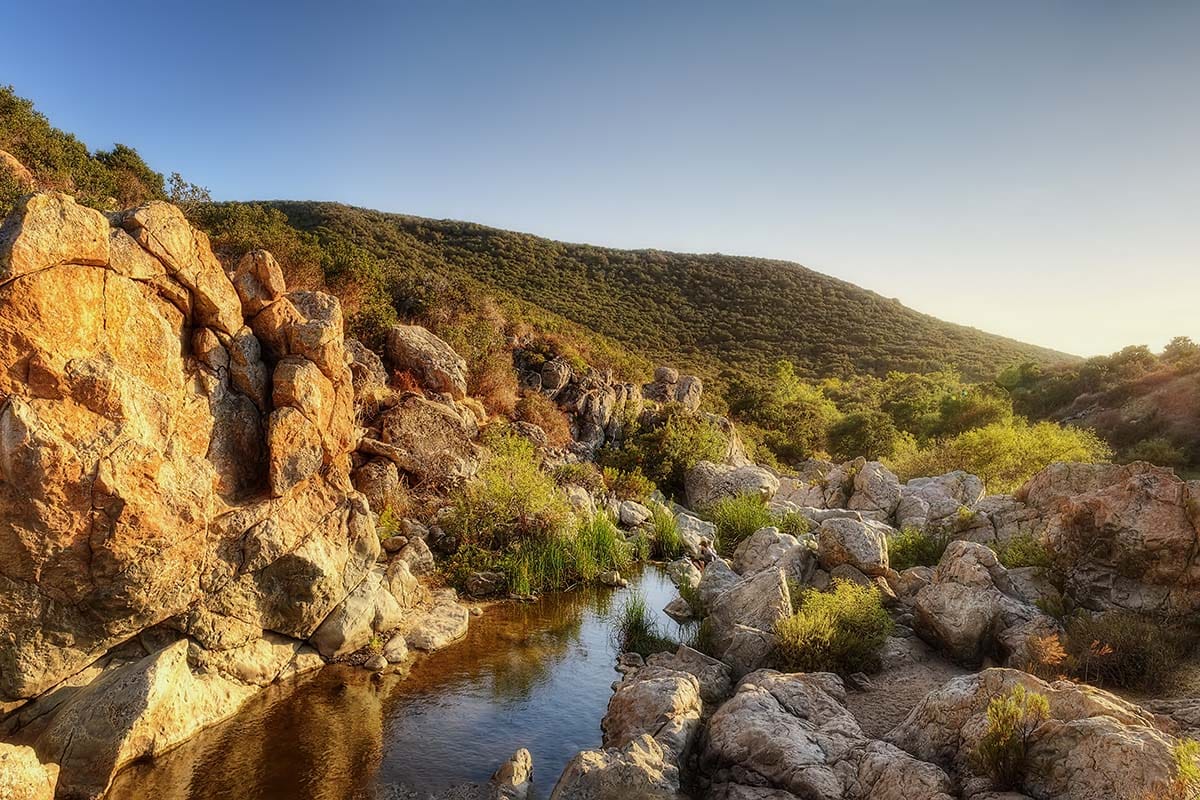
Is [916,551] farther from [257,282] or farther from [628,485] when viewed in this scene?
[257,282]

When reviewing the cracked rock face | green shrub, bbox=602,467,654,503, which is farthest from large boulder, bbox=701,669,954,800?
green shrub, bbox=602,467,654,503

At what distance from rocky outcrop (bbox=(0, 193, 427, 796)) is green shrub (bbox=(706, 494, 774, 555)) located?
14.2 meters

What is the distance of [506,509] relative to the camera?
22.7m

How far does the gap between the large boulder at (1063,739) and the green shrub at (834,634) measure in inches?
131

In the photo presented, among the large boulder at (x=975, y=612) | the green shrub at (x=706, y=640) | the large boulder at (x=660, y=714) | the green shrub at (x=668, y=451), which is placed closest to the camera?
the large boulder at (x=660, y=714)

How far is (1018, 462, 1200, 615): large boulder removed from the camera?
1327 cm

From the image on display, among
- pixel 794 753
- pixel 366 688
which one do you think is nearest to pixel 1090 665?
pixel 794 753

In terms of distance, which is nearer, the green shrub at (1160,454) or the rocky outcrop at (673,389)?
the green shrub at (1160,454)

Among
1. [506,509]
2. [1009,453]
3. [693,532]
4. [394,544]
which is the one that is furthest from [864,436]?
[394,544]

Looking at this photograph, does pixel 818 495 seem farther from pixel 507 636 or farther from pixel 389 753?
pixel 389 753

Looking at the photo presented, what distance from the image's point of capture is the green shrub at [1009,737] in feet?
28.0

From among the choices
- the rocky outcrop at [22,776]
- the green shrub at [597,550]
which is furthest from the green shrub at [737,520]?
the rocky outcrop at [22,776]

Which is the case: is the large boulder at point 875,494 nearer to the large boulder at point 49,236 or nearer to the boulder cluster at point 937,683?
the boulder cluster at point 937,683

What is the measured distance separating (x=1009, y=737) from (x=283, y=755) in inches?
440
